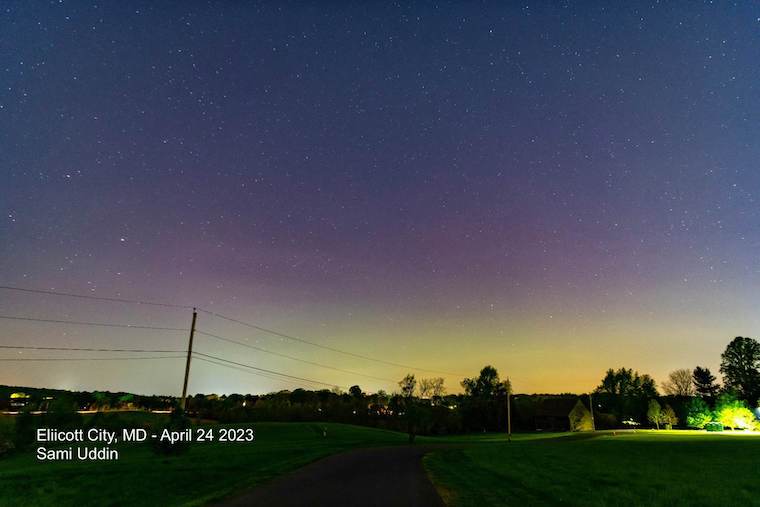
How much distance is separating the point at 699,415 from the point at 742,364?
32.4m

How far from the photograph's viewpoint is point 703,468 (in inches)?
1152

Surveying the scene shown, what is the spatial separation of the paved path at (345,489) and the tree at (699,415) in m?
106

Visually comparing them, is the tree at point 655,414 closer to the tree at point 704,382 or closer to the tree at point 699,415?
the tree at point 699,415

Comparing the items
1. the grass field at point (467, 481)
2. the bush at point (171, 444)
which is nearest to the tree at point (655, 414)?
the grass field at point (467, 481)

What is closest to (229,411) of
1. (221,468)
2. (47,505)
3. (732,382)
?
(221,468)

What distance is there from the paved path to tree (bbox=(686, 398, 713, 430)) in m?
106

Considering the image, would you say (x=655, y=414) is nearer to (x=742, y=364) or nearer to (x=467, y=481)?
(x=742, y=364)

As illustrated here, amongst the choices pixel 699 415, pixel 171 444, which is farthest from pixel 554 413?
pixel 171 444

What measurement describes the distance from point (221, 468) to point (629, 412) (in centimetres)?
13405

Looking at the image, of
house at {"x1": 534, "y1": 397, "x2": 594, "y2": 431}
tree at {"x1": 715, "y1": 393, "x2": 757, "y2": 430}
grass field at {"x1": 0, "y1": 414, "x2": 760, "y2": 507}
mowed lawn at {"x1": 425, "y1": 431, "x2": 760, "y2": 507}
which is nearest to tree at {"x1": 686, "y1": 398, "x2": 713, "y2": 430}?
tree at {"x1": 715, "y1": 393, "x2": 757, "y2": 430}

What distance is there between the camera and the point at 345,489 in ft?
58.7

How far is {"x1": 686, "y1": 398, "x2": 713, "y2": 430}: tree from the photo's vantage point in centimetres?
10262

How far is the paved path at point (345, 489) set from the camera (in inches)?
590

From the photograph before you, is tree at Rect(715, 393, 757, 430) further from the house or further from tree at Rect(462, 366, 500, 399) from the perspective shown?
tree at Rect(462, 366, 500, 399)
